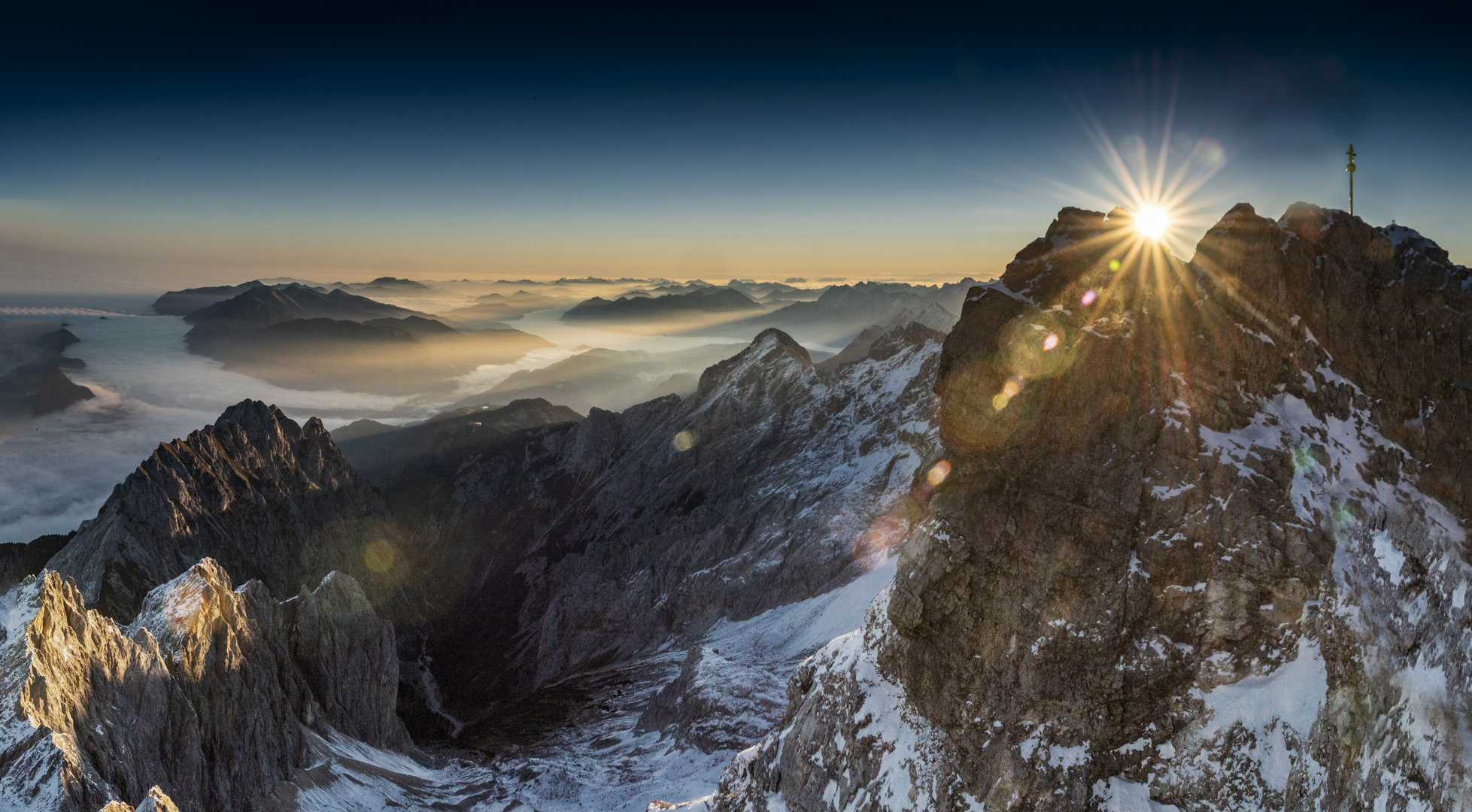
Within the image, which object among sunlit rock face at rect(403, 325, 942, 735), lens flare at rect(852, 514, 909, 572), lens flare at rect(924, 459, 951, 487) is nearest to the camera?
Answer: lens flare at rect(924, 459, 951, 487)

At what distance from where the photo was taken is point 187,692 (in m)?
93.7

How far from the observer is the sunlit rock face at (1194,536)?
143 feet

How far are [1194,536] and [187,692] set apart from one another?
107 meters

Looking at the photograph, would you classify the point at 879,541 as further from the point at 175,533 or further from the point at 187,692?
the point at 175,533

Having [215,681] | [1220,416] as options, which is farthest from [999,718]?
[215,681]

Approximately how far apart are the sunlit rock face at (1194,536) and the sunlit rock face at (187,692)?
5889 cm

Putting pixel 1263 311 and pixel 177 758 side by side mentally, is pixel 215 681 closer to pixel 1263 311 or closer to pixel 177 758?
pixel 177 758

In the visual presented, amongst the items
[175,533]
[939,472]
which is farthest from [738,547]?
[175,533]

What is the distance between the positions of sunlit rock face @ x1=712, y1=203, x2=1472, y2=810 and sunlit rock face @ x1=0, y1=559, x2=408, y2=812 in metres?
58.9

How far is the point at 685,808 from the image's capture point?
3027 inches

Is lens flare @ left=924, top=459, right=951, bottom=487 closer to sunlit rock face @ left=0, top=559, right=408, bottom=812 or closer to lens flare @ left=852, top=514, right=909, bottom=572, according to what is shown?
sunlit rock face @ left=0, top=559, right=408, bottom=812

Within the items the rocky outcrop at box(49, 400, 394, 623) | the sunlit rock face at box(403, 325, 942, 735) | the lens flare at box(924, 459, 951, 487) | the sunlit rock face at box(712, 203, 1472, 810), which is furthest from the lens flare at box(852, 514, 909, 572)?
the rocky outcrop at box(49, 400, 394, 623)

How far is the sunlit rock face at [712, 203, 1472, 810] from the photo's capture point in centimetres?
4369

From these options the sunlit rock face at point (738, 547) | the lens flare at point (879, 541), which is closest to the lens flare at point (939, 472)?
the lens flare at point (879, 541)
